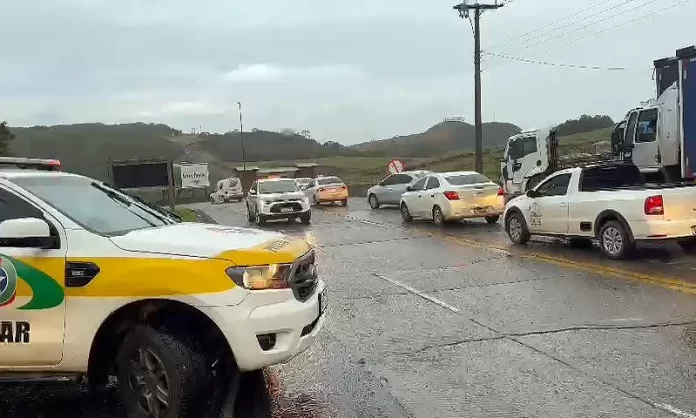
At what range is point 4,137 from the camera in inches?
1328

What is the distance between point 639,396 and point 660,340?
170cm

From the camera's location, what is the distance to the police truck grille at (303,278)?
15.9 ft

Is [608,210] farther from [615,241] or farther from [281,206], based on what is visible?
[281,206]

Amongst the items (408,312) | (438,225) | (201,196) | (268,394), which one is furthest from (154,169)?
(201,196)

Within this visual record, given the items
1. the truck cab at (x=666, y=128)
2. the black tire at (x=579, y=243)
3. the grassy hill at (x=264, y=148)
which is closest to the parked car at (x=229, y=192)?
the grassy hill at (x=264, y=148)

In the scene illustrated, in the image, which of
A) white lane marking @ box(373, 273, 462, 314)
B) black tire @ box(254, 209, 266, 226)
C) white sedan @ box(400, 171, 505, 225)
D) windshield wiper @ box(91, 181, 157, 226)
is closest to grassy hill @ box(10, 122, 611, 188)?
black tire @ box(254, 209, 266, 226)

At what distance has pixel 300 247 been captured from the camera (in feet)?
17.4

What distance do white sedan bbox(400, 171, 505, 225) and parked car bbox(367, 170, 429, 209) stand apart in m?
6.98

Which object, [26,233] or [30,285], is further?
[30,285]

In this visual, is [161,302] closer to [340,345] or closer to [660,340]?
[340,345]

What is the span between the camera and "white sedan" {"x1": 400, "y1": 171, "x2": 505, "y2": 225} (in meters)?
19.2

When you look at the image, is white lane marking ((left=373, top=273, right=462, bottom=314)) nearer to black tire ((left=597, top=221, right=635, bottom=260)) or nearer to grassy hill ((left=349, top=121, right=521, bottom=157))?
black tire ((left=597, top=221, right=635, bottom=260))

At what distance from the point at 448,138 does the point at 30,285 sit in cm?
4365

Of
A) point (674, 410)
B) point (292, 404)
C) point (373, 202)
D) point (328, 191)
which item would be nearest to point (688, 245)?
point (674, 410)
